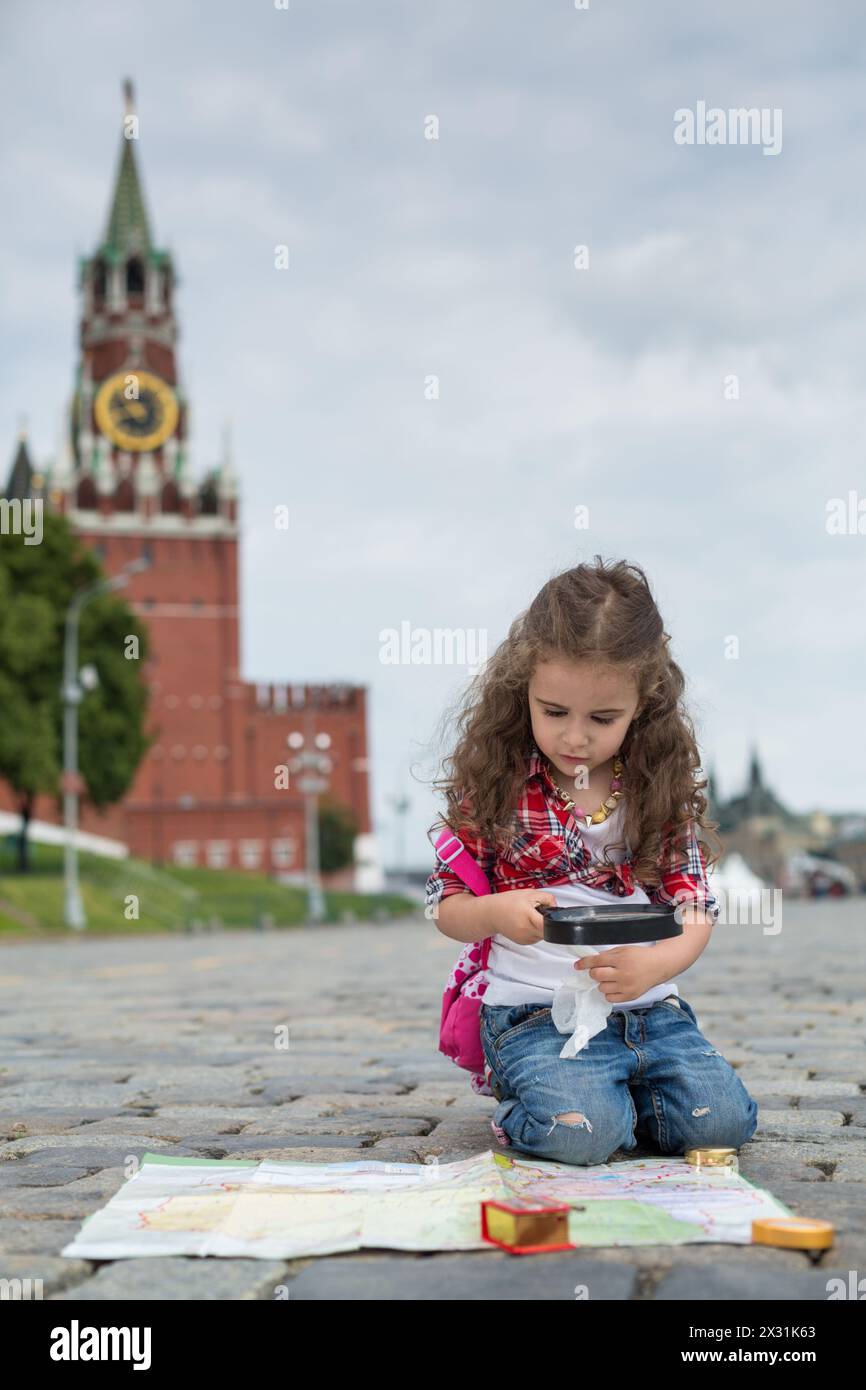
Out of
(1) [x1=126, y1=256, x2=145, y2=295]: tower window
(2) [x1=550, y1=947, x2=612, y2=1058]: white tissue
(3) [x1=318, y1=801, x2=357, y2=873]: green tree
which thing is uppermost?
(1) [x1=126, y1=256, x2=145, y2=295]: tower window

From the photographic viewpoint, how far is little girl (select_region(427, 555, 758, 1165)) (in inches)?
128

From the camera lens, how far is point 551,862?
3514 millimetres

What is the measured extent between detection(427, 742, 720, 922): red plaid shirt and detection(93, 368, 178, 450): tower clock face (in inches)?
2998

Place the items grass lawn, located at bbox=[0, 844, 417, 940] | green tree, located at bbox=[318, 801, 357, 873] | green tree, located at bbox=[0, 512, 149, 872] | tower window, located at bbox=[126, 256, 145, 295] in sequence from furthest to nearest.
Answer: tower window, located at bbox=[126, 256, 145, 295]
green tree, located at bbox=[318, 801, 357, 873]
green tree, located at bbox=[0, 512, 149, 872]
grass lawn, located at bbox=[0, 844, 417, 940]

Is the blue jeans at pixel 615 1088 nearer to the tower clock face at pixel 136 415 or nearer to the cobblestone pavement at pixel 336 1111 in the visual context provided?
the cobblestone pavement at pixel 336 1111

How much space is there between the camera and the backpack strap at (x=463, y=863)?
3.54 meters

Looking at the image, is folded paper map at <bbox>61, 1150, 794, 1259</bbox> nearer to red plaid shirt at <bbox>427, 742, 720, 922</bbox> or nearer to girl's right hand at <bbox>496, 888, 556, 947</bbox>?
girl's right hand at <bbox>496, 888, 556, 947</bbox>

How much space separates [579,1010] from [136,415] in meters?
77.3

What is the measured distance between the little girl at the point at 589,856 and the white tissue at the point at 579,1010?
6 centimetres

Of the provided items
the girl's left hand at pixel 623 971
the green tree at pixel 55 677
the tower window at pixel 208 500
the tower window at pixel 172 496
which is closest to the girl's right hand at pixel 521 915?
the girl's left hand at pixel 623 971

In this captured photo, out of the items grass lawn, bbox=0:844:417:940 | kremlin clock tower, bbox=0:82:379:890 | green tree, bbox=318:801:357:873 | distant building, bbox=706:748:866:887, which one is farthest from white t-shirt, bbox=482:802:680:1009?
distant building, bbox=706:748:866:887
